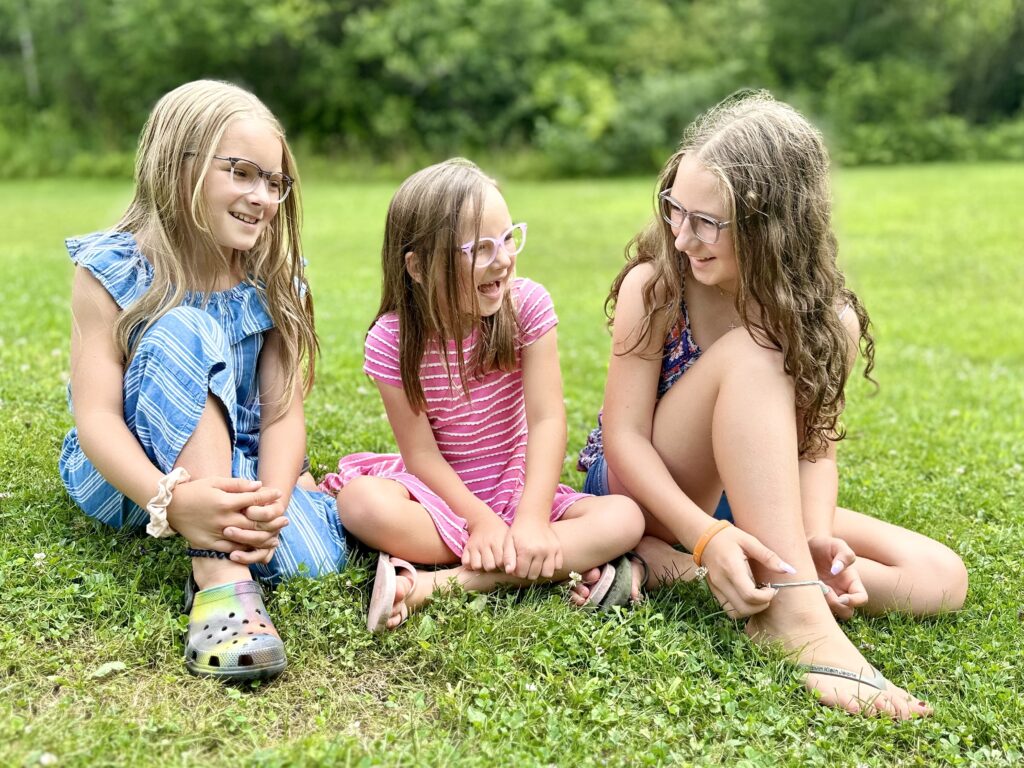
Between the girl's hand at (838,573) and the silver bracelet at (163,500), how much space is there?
5.31 ft

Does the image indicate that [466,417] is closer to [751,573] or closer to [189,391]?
[189,391]

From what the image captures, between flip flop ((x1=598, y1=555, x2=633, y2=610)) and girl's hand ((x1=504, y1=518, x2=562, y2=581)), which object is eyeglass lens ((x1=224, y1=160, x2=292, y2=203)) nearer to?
girl's hand ((x1=504, y1=518, x2=562, y2=581))

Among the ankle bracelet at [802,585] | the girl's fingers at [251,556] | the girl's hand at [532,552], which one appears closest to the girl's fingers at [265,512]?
the girl's fingers at [251,556]

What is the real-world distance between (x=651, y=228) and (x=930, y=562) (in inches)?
48.2

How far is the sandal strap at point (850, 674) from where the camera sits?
2482 mm

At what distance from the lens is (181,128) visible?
2771 millimetres

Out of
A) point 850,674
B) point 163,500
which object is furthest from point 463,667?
point 850,674

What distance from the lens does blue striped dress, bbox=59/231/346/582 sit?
2568 millimetres

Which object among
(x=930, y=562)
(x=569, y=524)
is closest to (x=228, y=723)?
(x=569, y=524)

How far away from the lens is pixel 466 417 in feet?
10.2

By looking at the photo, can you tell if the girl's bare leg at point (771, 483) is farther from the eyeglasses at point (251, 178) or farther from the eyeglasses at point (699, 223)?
the eyeglasses at point (251, 178)

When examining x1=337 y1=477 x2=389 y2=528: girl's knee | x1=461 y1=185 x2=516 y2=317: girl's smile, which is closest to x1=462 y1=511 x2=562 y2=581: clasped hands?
x1=337 y1=477 x2=389 y2=528: girl's knee

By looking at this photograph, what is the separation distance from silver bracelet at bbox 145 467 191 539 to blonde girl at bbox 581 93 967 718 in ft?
3.85

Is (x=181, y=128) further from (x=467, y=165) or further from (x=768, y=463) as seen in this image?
(x=768, y=463)
